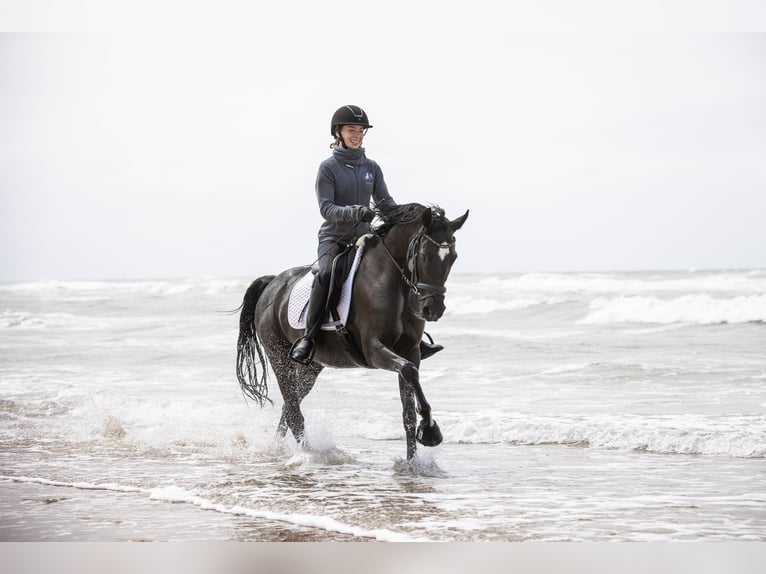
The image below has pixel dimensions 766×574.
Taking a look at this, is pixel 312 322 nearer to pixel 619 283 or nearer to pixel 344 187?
pixel 344 187

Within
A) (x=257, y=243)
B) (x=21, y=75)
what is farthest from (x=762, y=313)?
(x=21, y=75)

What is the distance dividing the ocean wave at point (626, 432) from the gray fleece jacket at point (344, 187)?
6.32ft

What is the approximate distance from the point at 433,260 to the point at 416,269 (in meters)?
0.14

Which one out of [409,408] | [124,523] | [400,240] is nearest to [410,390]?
[409,408]

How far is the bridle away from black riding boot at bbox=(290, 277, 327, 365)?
0.48 meters

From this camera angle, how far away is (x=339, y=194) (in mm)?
4527

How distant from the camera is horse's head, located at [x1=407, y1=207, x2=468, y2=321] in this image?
3.85 meters

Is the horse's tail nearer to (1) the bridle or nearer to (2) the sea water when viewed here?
(2) the sea water

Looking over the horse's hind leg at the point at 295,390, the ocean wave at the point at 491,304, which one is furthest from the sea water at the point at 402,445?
A: the ocean wave at the point at 491,304

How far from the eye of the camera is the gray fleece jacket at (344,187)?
447 centimetres

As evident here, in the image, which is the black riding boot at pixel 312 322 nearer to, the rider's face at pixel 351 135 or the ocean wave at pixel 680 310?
the rider's face at pixel 351 135

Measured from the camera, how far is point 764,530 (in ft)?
11.6

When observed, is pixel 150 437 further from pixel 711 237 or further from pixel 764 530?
pixel 711 237

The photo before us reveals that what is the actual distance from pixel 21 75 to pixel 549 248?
4.52 metres
